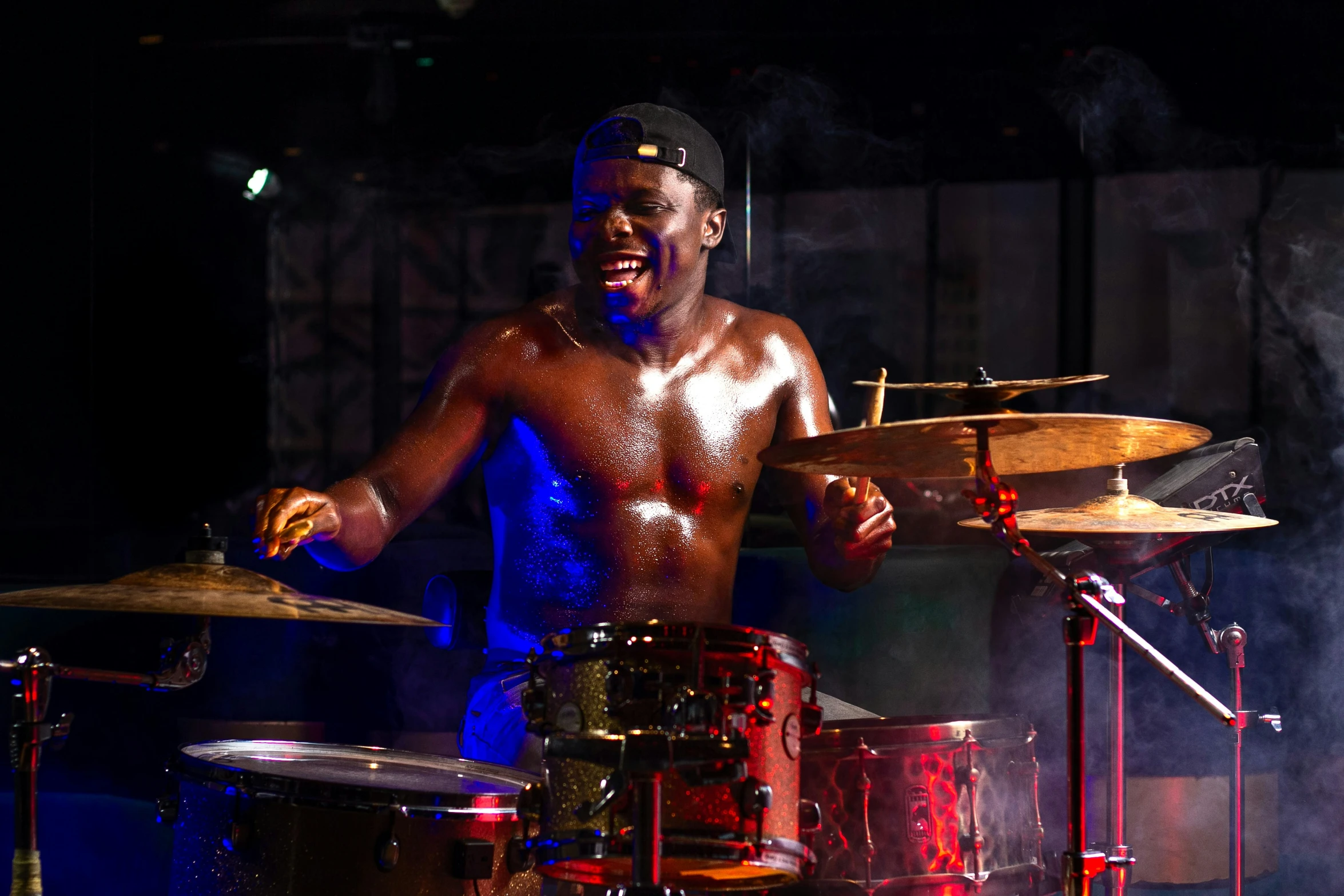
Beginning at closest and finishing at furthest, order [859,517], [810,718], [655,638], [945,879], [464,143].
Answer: [655,638], [810,718], [945,879], [859,517], [464,143]

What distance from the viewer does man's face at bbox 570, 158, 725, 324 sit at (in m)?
3.43

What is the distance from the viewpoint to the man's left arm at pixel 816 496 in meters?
3.22

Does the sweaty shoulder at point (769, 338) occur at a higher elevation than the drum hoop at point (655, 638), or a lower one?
higher

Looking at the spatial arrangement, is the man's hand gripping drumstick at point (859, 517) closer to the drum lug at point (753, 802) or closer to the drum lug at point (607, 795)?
the drum lug at point (753, 802)

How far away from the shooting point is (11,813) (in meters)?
4.02

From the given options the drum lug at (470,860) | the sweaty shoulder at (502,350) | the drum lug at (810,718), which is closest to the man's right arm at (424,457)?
the sweaty shoulder at (502,350)

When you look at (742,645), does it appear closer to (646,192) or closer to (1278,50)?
(646,192)

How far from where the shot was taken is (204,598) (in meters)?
2.38

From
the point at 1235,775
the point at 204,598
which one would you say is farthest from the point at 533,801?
the point at 1235,775

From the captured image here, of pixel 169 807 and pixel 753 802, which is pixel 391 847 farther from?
pixel 753 802

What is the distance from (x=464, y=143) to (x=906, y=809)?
8.27ft

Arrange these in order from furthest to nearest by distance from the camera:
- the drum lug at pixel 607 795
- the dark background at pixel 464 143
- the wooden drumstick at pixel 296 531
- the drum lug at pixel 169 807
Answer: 1. the dark background at pixel 464 143
2. the wooden drumstick at pixel 296 531
3. the drum lug at pixel 169 807
4. the drum lug at pixel 607 795

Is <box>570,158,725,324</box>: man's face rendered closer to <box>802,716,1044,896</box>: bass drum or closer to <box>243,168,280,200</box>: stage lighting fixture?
<box>802,716,1044,896</box>: bass drum

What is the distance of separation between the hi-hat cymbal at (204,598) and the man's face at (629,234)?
3.84ft
